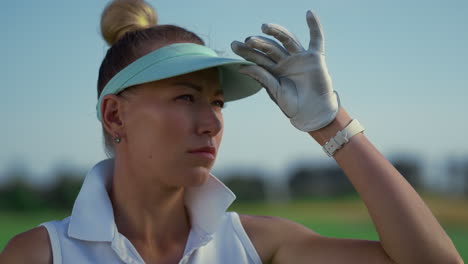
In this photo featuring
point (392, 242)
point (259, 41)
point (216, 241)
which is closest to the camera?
point (392, 242)

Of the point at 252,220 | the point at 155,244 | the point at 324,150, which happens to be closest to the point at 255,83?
the point at 324,150

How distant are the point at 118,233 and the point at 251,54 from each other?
975 millimetres

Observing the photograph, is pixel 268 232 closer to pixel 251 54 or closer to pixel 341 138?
pixel 341 138

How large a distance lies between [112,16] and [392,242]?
5.66 feet

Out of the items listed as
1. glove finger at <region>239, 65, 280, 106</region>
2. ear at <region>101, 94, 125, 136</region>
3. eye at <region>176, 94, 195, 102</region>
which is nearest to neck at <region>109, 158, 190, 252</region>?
ear at <region>101, 94, 125, 136</region>

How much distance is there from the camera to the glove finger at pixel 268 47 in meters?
2.50

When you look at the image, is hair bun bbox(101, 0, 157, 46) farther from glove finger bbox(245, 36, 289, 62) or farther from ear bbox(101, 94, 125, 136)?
glove finger bbox(245, 36, 289, 62)

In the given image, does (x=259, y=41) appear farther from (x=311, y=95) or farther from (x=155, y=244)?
(x=155, y=244)

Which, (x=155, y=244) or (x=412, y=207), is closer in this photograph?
A: (x=412, y=207)

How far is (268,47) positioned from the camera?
2.51 m

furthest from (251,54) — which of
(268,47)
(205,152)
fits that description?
(205,152)

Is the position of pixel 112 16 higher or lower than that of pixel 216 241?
higher

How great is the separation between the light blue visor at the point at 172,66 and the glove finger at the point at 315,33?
300mm

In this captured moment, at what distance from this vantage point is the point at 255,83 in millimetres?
2762
